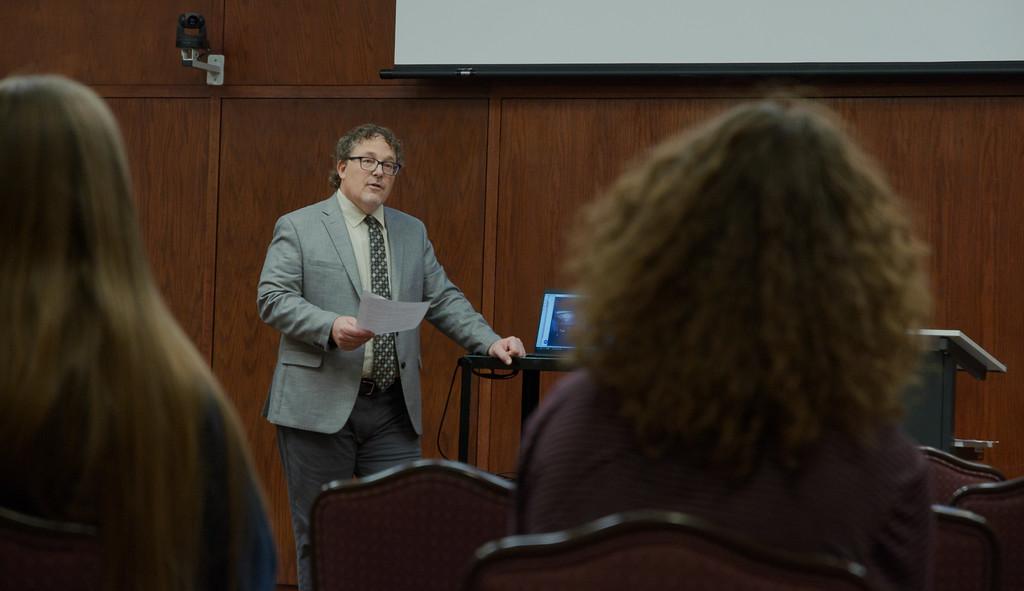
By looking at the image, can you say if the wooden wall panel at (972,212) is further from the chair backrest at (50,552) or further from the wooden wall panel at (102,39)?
the chair backrest at (50,552)

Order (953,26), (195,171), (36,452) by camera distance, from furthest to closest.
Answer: (195,171) → (953,26) → (36,452)

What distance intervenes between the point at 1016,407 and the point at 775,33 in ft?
6.02

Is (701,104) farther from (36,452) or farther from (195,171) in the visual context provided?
(36,452)

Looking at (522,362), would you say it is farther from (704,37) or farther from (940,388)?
(704,37)

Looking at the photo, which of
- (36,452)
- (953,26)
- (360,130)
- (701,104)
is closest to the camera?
(36,452)

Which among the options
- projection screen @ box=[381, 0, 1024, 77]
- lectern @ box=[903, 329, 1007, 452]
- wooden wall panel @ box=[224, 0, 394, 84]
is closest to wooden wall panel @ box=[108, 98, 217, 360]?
wooden wall panel @ box=[224, 0, 394, 84]

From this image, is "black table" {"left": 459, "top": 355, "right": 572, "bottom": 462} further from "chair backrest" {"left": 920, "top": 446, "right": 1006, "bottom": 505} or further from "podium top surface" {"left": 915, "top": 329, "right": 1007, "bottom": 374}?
"chair backrest" {"left": 920, "top": 446, "right": 1006, "bottom": 505}

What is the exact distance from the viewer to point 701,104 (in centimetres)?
501

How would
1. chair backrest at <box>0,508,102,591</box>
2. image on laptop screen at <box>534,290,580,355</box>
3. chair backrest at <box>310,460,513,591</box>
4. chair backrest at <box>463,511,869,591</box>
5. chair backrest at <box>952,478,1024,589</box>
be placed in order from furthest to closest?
image on laptop screen at <box>534,290,580,355</box> < chair backrest at <box>952,478,1024,589</box> < chair backrest at <box>310,460,513,591</box> < chair backrest at <box>0,508,102,591</box> < chair backrest at <box>463,511,869,591</box>

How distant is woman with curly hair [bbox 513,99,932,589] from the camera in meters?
1.24

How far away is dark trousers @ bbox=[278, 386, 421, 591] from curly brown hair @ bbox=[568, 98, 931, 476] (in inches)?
106

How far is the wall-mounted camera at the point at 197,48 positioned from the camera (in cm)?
516

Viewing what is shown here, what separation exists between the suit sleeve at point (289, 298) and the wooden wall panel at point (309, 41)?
1.46m

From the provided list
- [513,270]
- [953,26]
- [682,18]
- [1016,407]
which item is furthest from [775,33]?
[1016,407]
